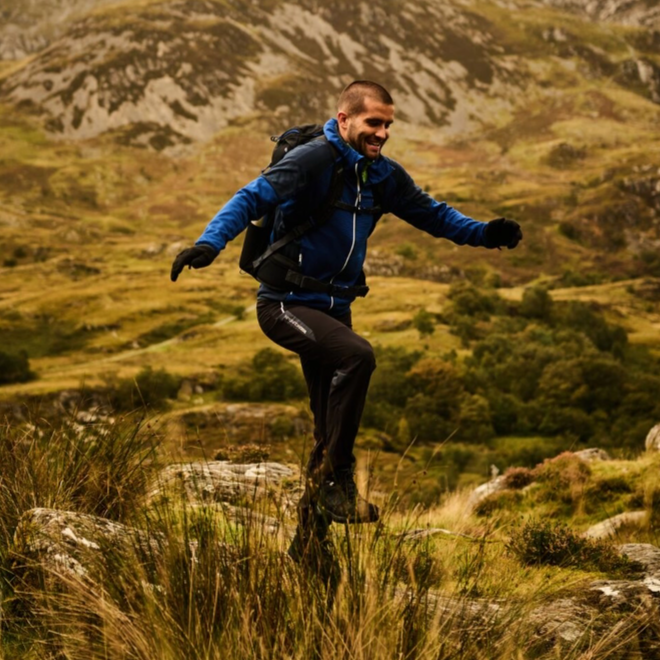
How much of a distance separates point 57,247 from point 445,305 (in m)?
77.5

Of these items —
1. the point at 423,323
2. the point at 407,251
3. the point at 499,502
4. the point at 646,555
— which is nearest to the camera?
the point at 646,555

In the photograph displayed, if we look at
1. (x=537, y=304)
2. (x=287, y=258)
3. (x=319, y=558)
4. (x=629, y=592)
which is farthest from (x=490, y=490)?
(x=537, y=304)

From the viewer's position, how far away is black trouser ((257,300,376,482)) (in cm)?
497

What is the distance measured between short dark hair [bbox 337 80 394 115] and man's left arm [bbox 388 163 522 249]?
2.75 ft

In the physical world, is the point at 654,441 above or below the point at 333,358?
below

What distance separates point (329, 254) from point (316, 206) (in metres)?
0.33

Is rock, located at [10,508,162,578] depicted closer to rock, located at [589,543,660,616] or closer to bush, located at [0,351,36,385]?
rock, located at [589,543,660,616]

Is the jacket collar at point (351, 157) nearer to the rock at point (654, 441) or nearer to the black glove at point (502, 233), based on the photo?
the black glove at point (502, 233)

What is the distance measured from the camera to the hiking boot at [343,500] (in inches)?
177

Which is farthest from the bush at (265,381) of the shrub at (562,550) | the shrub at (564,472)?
the shrub at (562,550)

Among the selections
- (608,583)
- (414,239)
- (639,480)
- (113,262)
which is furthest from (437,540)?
(414,239)

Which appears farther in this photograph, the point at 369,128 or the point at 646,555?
the point at 646,555

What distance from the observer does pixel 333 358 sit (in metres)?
5.04

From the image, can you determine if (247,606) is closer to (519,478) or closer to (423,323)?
(519,478)
